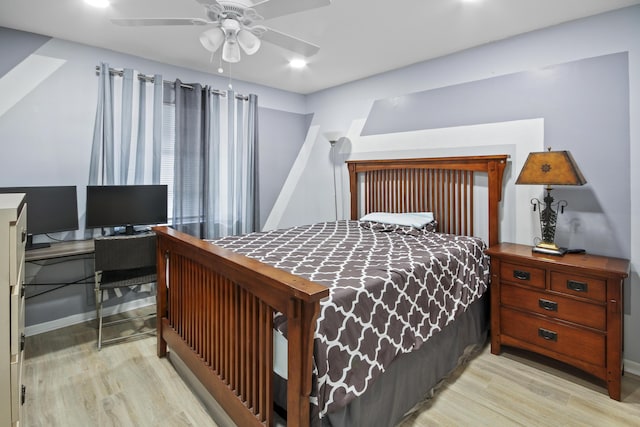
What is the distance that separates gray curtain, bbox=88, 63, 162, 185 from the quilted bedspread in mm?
1323

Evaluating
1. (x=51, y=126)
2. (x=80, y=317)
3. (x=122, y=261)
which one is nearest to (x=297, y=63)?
(x=51, y=126)

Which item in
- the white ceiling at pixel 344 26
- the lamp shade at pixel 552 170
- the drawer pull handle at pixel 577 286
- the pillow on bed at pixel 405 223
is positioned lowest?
the drawer pull handle at pixel 577 286

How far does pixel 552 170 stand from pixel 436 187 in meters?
1.08

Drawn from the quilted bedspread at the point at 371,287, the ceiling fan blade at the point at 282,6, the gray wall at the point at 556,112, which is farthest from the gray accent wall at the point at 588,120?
the ceiling fan blade at the point at 282,6

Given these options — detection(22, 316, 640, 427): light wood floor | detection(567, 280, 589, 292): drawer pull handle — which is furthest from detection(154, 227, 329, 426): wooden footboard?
detection(567, 280, 589, 292): drawer pull handle

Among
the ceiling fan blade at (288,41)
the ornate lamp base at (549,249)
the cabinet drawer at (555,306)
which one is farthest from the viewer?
the ornate lamp base at (549,249)

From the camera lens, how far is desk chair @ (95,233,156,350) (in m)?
2.50

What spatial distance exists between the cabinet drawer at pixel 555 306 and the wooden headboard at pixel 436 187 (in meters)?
0.55

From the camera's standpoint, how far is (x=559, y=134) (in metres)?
2.58

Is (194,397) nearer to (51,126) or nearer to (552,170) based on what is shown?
(51,126)

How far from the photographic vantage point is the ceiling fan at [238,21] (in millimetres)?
1686

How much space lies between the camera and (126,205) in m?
3.06

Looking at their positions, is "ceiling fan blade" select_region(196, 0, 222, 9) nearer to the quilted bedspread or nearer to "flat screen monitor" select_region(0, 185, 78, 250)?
the quilted bedspread

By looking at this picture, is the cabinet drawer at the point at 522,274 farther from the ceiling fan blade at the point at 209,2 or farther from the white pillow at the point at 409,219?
the ceiling fan blade at the point at 209,2
